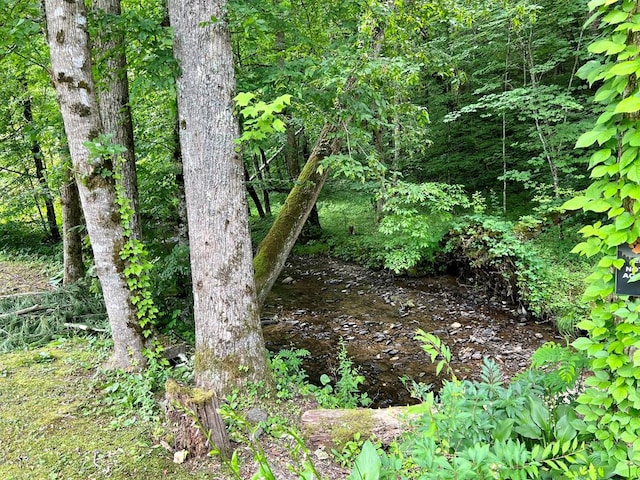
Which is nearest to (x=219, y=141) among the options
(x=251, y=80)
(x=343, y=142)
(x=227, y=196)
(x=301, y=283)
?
(x=227, y=196)

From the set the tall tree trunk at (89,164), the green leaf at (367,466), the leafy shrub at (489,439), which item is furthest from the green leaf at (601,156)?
the tall tree trunk at (89,164)

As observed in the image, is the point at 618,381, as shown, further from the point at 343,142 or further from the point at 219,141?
the point at 343,142

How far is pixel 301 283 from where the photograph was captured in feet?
29.2

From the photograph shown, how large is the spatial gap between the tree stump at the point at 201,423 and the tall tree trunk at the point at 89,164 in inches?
41.7

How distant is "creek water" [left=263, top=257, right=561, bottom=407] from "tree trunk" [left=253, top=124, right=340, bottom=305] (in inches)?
54.0

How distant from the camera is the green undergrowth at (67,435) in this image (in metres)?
2.57

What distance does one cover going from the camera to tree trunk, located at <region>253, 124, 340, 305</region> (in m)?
4.53

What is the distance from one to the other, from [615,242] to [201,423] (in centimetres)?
267

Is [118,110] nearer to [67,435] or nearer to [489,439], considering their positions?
[67,435]

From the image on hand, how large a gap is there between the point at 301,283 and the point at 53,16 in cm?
672

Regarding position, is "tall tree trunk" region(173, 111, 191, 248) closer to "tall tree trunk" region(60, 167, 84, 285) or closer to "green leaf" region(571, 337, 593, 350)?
"tall tree trunk" region(60, 167, 84, 285)

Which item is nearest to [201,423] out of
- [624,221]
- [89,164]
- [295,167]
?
[89,164]

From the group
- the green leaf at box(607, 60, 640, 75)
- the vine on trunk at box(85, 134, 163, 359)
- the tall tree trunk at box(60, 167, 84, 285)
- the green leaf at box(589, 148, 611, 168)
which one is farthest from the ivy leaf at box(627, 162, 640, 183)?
the tall tree trunk at box(60, 167, 84, 285)

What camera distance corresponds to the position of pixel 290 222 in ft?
15.7
